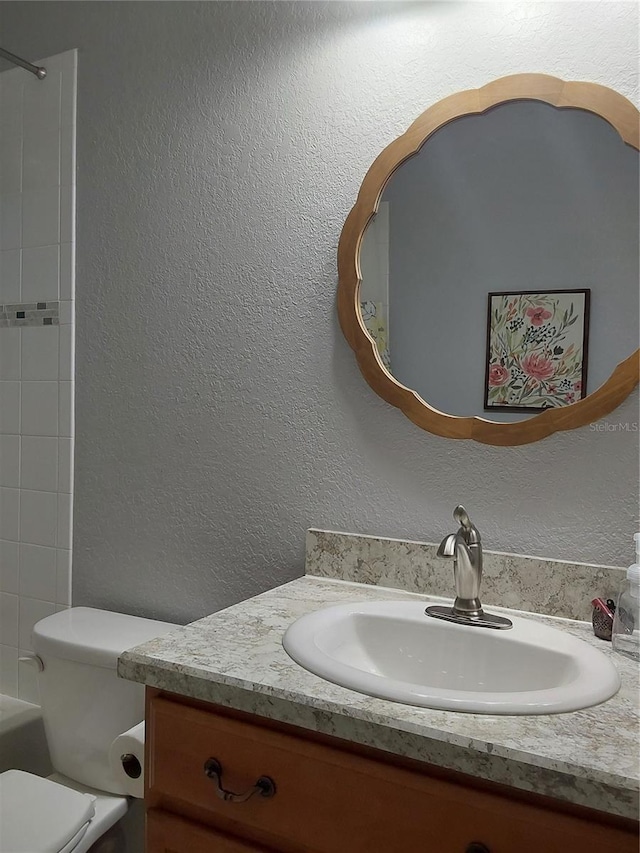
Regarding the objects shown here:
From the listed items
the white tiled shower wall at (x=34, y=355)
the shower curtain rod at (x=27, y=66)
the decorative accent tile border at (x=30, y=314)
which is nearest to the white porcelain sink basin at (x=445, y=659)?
the white tiled shower wall at (x=34, y=355)

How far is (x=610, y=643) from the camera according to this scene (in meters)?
1.15

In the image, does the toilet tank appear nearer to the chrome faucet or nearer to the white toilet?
the white toilet

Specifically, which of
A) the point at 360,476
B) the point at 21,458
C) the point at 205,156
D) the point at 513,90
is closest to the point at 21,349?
the point at 21,458

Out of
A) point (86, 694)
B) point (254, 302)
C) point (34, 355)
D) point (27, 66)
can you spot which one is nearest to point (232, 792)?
point (86, 694)

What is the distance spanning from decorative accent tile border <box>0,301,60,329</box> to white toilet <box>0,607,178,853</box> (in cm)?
79

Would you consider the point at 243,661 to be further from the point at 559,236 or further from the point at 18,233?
the point at 18,233

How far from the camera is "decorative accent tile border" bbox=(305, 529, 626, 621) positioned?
1.26 m

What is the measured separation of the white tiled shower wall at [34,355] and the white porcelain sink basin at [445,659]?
100 cm

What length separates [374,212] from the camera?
1429 millimetres

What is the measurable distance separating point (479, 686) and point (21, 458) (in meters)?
1.41

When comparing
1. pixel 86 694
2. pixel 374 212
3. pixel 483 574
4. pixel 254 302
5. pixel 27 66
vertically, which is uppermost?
pixel 27 66

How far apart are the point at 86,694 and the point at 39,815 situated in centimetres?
27

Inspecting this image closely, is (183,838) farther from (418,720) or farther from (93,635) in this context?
(93,635)

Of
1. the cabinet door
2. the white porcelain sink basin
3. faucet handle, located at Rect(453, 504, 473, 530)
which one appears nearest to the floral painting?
faucet handle, located at Rect(453, 504, 473, 530)
